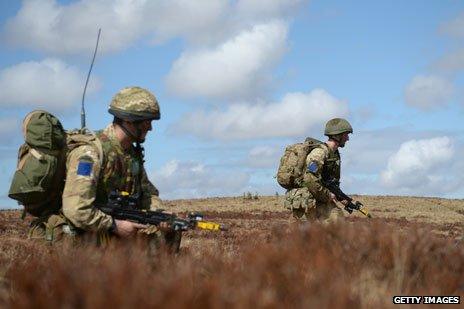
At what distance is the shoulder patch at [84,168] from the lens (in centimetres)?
589

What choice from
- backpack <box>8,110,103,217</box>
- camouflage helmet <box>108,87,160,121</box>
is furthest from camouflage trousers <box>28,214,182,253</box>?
camouflage helmet <box>108,87,160,121</box>

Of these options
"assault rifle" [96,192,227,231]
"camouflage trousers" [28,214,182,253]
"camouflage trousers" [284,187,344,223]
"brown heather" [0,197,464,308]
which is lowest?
"brown heather" [0,197,464,308]

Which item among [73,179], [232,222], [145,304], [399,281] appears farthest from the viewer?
[232,222]

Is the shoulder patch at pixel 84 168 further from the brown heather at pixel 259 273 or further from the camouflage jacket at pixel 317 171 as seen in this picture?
the camouflage jacket at pixel 317 171

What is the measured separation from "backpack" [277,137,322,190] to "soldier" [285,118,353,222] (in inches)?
5.0

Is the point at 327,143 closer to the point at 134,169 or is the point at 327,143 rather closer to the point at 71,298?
the point at 134,169

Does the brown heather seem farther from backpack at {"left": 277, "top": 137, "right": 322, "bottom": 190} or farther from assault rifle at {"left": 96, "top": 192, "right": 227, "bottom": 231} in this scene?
backpack at {"left": 277, "top": 137, "right": 322, "bottom": 190}

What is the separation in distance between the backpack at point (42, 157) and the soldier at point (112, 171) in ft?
0.47

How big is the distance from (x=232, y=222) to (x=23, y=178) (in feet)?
52.1

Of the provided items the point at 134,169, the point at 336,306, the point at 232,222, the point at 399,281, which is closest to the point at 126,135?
the point at 134,169

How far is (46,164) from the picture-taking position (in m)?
5.98

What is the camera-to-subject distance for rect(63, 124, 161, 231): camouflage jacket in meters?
5.88

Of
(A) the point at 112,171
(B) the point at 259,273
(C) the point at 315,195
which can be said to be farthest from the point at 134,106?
(C) the point at 315,195

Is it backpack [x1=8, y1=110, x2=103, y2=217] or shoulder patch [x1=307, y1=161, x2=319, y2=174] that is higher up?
shoulder patch [x1=307, y1=161, x2=319, y2=174]
